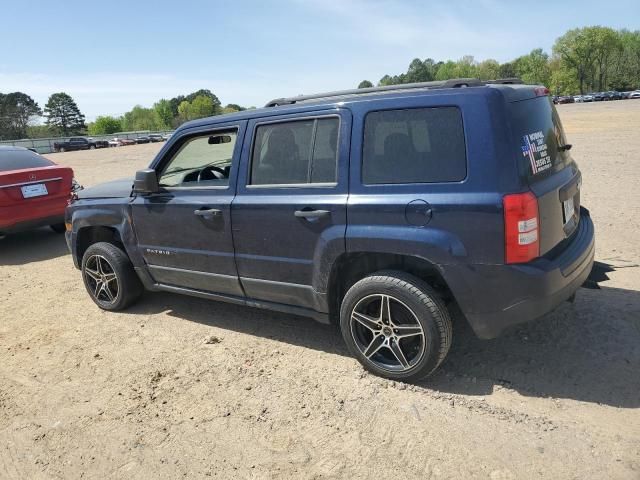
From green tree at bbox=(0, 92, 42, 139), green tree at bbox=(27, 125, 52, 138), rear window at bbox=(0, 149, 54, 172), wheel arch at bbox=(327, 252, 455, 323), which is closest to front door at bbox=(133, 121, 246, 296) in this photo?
wheel arch at bbox=(327, 252, 455, 323)

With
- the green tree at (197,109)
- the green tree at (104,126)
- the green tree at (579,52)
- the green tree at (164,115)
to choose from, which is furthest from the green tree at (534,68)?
the green tree at (104,126)

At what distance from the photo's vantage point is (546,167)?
322cm

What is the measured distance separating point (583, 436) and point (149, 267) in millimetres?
3713

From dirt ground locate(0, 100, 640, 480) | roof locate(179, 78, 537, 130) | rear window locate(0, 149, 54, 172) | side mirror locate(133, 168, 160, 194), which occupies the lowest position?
dirt ground locate(0, 100, 640, 480)

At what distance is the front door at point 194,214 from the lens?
4.04 meters

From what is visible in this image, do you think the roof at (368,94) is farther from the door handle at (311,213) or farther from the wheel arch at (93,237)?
the wheel arch at (93,237)

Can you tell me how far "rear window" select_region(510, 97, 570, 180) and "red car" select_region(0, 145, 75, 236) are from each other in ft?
23.4

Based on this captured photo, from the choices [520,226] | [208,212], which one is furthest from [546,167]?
[208,212]

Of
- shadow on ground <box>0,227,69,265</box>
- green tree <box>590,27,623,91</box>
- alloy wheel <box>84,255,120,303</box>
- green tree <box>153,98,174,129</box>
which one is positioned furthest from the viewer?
green tree <box>153,98,174,129</box>

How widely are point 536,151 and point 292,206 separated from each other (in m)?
1.64

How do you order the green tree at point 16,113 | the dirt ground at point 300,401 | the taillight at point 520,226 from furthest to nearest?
the green tree at point 16,113, the taillight at point 520,226, the dirt ground at point 300,401

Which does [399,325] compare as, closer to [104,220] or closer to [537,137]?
[537,137]

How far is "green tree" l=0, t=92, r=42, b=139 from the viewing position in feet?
297

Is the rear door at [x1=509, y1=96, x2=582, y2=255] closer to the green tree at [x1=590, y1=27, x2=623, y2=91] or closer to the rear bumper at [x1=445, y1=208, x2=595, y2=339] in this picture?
the rear bumper at [x1=445, y1=208, x2=595, y2=339]
